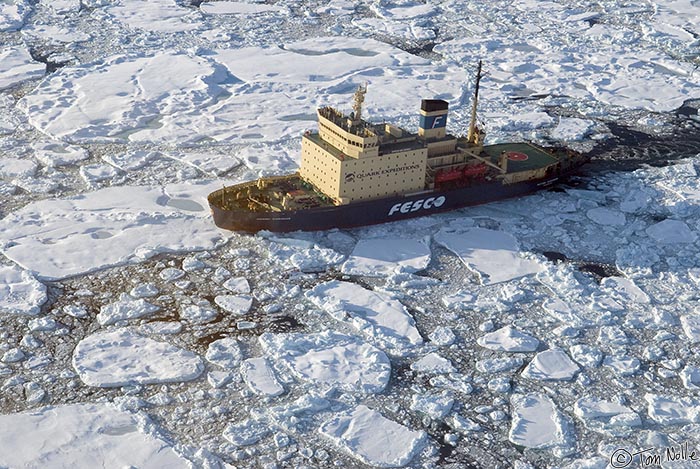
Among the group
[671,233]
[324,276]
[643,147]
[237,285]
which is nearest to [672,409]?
[671,233]

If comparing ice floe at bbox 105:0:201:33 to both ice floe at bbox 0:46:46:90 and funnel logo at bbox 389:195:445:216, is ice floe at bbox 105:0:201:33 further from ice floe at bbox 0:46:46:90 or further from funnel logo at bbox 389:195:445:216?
funnel logo at bbox 389:195:445:216

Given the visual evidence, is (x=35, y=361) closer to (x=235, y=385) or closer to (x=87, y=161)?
(x=235, y=385)

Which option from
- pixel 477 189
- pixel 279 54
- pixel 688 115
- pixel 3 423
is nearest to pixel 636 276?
pixel 477 189

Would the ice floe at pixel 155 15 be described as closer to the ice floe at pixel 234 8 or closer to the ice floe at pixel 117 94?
the ice floe at pixel 234 8

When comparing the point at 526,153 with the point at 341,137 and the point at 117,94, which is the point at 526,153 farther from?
the point at 117,94

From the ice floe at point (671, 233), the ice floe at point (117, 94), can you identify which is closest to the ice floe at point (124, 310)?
the ice floe at point (117, 94)

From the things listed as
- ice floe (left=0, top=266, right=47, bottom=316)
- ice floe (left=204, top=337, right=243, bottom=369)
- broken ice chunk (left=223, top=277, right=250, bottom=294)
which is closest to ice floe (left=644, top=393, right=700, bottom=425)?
ice floe (left=204, top=337, right=243, bottom=369)
